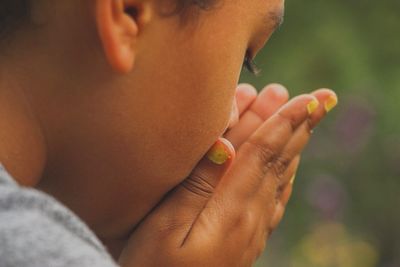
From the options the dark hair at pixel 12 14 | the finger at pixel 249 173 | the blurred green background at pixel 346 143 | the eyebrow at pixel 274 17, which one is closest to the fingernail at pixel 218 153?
the finger at pixel 249 173

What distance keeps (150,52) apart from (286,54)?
2.55 meters

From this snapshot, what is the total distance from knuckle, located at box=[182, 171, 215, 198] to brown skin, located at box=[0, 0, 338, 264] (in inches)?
4.1

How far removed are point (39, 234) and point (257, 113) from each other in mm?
911

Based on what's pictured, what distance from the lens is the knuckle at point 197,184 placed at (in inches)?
64.3

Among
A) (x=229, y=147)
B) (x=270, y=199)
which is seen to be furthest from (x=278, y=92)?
(x=229, y=147)

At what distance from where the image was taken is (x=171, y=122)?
4.62ft

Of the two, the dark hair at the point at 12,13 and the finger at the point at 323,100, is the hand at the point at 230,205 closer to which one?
the finger at the point at 323,100

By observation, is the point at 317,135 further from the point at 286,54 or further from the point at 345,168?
the point at 286,54

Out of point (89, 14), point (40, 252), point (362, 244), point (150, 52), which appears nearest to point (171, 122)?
point (150, 52)

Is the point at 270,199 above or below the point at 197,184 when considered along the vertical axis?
below

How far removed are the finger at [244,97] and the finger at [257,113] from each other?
0.04 feet

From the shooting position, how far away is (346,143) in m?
3.41

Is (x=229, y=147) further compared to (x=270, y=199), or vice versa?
(x=270, y=199)

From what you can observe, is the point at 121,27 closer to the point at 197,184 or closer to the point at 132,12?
the point at 132,12
